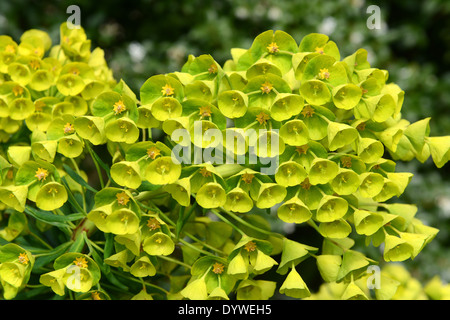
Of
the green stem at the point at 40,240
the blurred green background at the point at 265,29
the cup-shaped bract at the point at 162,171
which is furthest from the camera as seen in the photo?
the blurred green background at the point at 265,29

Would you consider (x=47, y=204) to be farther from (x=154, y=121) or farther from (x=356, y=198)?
(x=356, y=198)

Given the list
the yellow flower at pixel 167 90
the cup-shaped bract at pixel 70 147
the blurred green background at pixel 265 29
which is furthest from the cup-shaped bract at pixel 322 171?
the blurred green background at pixel 265 29

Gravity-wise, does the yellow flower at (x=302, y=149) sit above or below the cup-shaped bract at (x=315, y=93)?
below

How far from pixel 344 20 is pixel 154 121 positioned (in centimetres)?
126

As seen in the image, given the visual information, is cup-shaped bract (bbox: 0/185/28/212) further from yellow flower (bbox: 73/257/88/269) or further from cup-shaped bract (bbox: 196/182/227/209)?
cup-shaped bract (bbox: 196/182/227/209)

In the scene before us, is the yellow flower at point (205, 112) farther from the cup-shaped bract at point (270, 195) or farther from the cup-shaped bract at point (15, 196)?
the cup-shaped bract at point (15, 196)

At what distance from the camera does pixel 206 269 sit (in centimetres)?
68

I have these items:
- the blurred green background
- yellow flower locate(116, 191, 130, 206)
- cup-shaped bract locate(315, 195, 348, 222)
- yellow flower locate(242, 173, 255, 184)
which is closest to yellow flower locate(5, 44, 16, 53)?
yellow flower locate(116, 191, 130, 206)

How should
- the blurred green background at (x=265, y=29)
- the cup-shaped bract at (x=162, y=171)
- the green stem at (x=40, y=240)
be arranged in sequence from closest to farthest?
the cup-shaped bract at (x=162, y=171) < the green stem at (x=40, y=240) < the blurred green background at (x=265, y=29)

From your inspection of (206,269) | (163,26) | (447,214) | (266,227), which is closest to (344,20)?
(163,26)

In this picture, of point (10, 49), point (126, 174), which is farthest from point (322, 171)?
point (10, 49)

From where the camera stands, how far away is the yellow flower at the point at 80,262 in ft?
2.15

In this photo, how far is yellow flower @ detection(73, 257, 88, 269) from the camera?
2.15 feet
